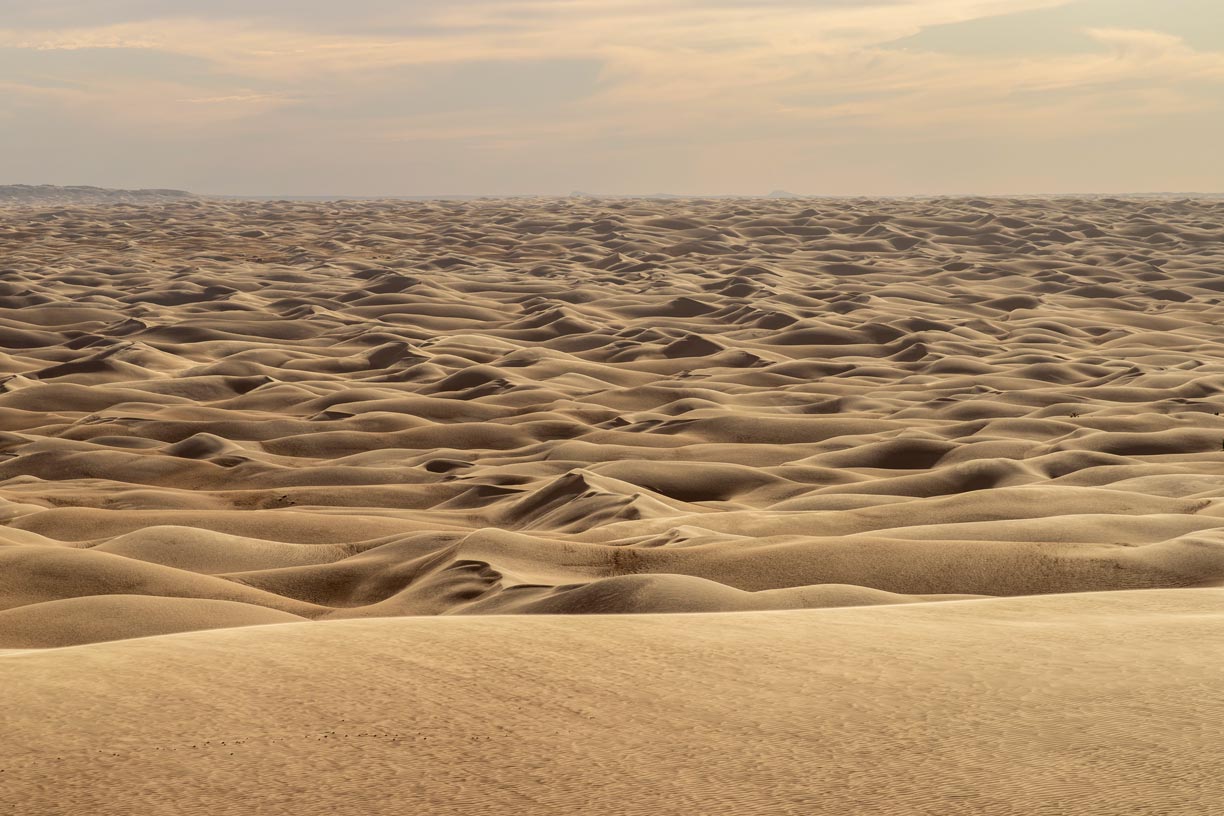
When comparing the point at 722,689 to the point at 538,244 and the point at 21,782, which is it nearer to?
the point at 21,782

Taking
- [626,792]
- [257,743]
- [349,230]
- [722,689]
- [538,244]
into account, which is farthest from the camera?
[349,230]

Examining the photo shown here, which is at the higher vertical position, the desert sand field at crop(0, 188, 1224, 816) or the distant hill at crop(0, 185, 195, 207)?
the distant hill at crop(0, 185, 195, 207)

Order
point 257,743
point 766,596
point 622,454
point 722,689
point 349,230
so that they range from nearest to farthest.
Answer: point 257,743
point 722,689
point 766,596
point 622,454
point 349,230

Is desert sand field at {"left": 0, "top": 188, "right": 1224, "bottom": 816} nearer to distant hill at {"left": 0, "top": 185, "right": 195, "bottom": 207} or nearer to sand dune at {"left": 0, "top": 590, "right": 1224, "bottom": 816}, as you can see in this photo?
sand dune at {"left": 0, "top": 590, "right": 1224, "bottom": 816}

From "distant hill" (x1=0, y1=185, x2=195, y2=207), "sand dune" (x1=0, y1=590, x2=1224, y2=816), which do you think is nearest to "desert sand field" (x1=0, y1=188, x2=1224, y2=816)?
"sand dune" (x1=0, y1=590, x2=1224, y2=816)

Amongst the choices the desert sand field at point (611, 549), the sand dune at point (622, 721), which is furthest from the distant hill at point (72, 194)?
the sand dune at point (622, 721)

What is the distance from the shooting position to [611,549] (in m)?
3.90

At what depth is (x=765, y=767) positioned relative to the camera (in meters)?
1.59

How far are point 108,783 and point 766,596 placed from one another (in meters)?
1.92

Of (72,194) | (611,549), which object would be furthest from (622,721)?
(72,194)

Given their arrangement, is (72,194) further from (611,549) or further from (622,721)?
(622,721)

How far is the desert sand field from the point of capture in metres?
1.61

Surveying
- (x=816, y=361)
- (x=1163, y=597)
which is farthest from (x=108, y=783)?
(x=816, y=361)

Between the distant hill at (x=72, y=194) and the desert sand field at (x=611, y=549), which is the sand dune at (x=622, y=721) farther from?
the distant hill at (x=72, y=194)
